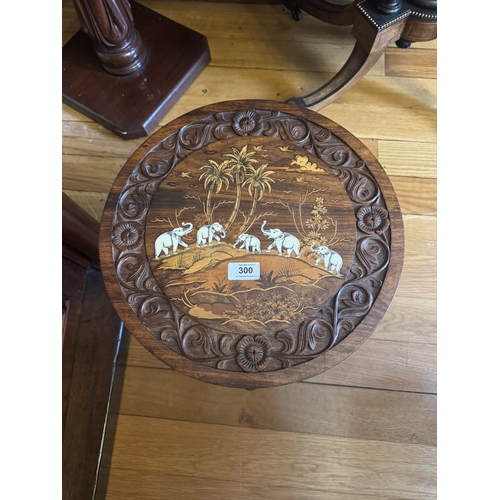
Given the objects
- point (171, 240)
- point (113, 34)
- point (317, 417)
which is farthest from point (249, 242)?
point (113, 34)

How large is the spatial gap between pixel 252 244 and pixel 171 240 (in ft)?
0.54

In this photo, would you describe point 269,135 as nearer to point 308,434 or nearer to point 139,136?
point 139,136

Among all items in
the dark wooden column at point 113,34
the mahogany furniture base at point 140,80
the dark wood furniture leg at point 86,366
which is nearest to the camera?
the dark wood furniture leg at point 86,366

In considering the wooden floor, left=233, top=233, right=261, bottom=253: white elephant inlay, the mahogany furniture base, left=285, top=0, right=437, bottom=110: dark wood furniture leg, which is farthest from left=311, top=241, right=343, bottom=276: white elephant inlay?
the mahogany furniture base

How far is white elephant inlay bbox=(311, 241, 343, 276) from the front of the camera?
0.84 m

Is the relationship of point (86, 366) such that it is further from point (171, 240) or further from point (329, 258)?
point (329, 258)

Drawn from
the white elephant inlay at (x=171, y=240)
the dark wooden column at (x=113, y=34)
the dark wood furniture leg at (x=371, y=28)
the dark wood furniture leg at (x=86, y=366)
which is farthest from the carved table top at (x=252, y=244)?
the dark wooden column at (x=113, y=34)

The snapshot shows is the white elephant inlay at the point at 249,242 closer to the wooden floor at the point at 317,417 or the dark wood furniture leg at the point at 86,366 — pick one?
the dark wood furniture leg at the point at 86,366

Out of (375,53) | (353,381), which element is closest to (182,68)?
(375,53)

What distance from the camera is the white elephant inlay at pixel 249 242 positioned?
857 millimetres

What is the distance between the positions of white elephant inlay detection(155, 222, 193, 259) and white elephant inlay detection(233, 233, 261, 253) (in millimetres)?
104

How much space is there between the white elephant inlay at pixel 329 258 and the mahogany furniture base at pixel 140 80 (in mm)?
819

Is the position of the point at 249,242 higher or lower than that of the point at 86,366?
higher

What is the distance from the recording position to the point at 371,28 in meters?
1.13
